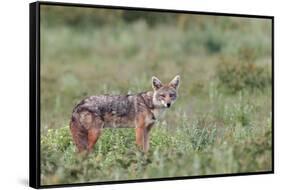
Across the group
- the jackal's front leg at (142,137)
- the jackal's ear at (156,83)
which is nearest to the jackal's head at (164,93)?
the jackal's ear at (156,83)

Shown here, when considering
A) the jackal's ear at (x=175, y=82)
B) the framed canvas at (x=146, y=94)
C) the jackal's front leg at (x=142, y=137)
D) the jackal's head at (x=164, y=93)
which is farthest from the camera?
the jackal's ear at (x=175, y=82)

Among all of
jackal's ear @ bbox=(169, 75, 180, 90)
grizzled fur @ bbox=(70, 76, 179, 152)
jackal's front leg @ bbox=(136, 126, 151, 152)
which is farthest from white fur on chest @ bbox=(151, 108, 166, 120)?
jackal's ear @ bbox=(169, 75, 180, 90)

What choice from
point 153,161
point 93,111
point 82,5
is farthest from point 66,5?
point 153,161

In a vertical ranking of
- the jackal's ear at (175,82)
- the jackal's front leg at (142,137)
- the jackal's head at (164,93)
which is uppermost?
the jackal's ear at (175,82)

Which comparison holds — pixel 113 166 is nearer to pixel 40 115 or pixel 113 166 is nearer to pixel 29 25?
pixel 40 115

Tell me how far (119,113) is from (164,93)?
0.51 meters

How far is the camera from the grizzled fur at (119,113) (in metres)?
9.19

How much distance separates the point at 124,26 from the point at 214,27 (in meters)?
0.90

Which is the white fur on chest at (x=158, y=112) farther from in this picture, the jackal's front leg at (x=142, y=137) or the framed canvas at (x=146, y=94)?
the jackal's front leg at (x=142, y=137)

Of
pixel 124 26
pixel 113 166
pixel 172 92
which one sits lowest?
pixel 113 166

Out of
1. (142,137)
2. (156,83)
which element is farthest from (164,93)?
(142,137)

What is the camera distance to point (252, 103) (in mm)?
10109

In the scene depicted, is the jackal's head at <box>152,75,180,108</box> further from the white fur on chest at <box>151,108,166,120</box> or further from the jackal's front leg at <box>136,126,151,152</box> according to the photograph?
the jackal's front leg at <box>136,126,151,152</box>

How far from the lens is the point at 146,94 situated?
9445 millimetres
